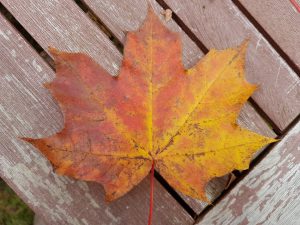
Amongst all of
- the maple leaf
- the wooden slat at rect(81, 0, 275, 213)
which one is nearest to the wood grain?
the wooden slat at rect(81, 0, 275, 213)

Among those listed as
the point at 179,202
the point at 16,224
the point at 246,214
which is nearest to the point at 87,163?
the point at 179,202

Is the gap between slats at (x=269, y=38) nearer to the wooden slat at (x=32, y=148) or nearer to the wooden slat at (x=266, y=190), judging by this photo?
the wooden slat at (x=266, y=190)

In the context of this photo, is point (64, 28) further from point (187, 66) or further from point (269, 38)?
point (269, 38)

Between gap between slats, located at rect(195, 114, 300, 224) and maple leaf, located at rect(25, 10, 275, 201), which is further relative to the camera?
gap between slats, located at rect(195, 114, 300, 224)

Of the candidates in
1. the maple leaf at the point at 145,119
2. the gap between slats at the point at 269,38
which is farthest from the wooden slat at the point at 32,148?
the gap between slats at the point at 269,38

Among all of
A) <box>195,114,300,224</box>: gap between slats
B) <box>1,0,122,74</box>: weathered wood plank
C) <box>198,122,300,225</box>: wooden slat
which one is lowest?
<box>198,122,300,225</box>: wooden slat

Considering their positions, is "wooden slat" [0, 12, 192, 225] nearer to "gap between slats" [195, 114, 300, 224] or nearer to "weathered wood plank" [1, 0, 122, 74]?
"weathered wood plank" [1, 0, 122, 74]
